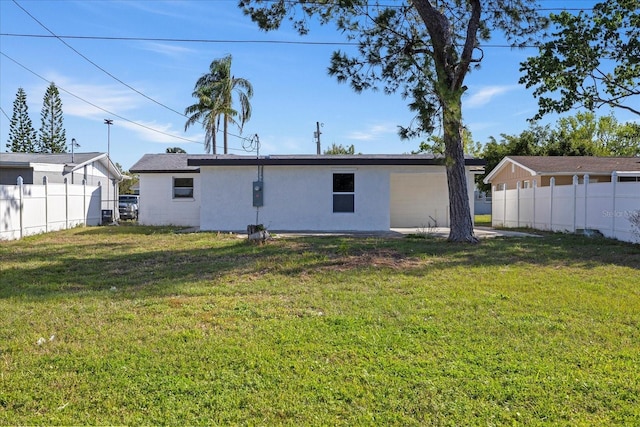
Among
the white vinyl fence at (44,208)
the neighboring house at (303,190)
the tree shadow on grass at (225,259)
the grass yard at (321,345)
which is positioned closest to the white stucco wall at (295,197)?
the neighboring house at (303,190)

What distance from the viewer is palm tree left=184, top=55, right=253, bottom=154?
27328 mm

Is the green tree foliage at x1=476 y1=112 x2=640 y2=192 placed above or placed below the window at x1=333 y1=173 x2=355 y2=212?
above

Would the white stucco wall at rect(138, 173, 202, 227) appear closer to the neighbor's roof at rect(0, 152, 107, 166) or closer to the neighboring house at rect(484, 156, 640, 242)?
the neighbor's roof at rect(0, 152, 107, 166)

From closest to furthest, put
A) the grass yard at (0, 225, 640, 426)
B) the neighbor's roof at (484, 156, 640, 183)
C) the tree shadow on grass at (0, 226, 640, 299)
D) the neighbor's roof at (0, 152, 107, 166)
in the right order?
the grass yard at (0, 225, 640, 426), the tree shadow on grass at (0, 226, 640, 299), the neighbor's roof at (484, 156, 640, 183), the neighbor's roof at (0, 152, 107, 166)

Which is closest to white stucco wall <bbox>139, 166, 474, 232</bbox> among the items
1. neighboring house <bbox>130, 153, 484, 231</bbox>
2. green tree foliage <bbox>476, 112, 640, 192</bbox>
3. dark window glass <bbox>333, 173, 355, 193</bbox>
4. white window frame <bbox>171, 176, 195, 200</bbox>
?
neighboring house <bbox>130, 153, 484, 231</bbox>

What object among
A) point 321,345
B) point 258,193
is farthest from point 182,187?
point 321,345

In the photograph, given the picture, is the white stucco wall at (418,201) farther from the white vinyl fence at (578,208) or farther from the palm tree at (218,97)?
the palm tree at (218,97)

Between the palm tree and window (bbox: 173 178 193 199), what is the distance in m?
7.20

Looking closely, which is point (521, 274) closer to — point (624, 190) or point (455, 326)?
point (455, 326)

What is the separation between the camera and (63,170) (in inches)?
860

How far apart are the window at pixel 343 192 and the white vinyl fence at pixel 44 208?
9.55 m

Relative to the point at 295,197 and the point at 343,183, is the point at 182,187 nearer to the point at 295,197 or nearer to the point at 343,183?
the point at 295,197

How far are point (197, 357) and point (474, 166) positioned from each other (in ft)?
44.7

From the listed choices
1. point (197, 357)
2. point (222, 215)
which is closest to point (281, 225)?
point (222, 215)
